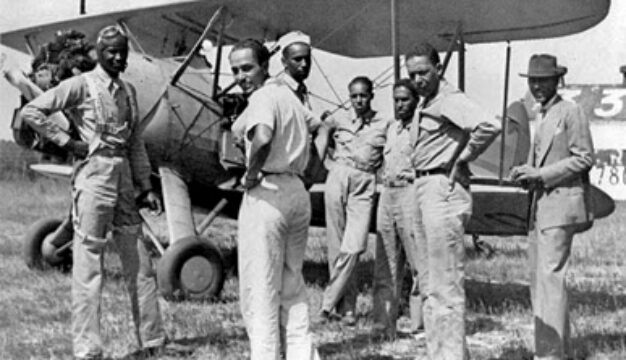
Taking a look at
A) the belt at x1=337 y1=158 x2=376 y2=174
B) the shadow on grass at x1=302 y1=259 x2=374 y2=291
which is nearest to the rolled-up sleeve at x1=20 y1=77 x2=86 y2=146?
the belt at x1=337 y1=158 x2=376 y2=174

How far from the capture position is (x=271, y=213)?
384cm

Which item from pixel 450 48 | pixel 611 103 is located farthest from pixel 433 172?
pixel 611 103

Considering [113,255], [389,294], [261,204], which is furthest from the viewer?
[113,255]

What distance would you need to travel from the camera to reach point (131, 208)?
15.6 feet

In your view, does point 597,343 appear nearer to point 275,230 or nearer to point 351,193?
point 351,193

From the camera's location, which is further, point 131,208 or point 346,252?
point 346,252

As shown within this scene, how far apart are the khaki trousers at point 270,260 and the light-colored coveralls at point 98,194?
1.04 m

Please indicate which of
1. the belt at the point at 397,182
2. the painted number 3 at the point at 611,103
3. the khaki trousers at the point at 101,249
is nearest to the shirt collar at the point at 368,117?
the belt at the point at 397,182

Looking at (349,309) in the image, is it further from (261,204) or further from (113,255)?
(113,255)

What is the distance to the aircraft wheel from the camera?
6.97 metres

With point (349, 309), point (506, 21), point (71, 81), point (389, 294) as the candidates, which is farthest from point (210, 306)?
point (506, 21)

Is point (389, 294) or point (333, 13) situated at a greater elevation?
point (333, 13)

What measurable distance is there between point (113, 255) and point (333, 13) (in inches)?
162

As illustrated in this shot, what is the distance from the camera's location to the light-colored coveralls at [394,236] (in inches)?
235
